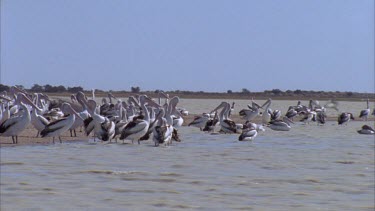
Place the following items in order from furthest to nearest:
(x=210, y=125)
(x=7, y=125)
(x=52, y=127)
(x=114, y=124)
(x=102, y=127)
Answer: (x=210, y=125)
(x=114, y=124)
(x=102, y=127)
(x=52, y=127)
(x=7, y=125)

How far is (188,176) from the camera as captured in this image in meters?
10.5

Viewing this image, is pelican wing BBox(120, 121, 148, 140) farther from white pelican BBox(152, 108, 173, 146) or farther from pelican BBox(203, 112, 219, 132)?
pelican BBox(203, 112, 219, 132)

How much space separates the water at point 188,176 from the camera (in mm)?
8102

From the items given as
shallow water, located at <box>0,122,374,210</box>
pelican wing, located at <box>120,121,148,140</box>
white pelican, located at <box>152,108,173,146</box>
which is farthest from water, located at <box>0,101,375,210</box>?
pelican wing, located at <box>120,121,148,140</box>

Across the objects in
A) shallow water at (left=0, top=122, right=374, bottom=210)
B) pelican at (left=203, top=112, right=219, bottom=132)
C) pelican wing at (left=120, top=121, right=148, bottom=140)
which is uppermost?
pelican wing at (left=120, top=121, right=148, bottom=140)

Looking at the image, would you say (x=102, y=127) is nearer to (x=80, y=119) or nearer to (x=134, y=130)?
(x=134, y=130)

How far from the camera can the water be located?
8.10 m

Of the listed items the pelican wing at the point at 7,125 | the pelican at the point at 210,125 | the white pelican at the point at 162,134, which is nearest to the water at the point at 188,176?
the white pelican at the point at 162,134

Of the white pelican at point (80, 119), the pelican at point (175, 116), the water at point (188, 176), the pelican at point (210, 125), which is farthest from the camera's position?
the pelican at point (175, 116)

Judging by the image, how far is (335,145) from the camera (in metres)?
16.9

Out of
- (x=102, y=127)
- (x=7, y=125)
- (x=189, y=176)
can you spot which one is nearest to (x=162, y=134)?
(x=102, y=127)

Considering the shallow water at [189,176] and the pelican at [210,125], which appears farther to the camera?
the pelican at [210,125]

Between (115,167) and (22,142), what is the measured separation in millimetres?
4637

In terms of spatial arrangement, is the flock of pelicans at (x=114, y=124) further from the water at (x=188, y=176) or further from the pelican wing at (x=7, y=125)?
the water at (x=188, y=176)
